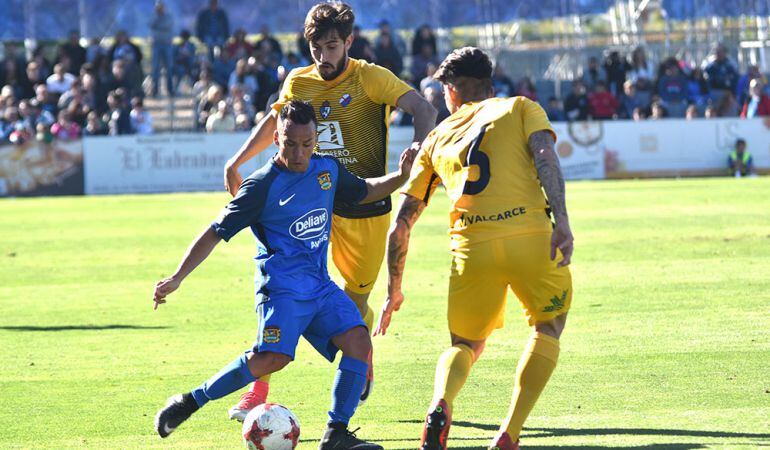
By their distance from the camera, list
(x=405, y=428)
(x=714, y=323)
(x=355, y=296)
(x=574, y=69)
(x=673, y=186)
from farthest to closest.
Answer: (x=574, y=69) < (x=673, y=186) < (x=714, y=323) < (x=355, y=296) < (x=405, y=428)

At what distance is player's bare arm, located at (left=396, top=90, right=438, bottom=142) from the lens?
7594mm

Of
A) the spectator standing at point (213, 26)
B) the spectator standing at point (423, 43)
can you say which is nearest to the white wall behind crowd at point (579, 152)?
the spectator standing at point (423, 43)

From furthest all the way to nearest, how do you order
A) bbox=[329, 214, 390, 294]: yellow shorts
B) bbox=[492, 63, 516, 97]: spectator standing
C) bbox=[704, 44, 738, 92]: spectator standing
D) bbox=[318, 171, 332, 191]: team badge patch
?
bbox=[704, 44, 738, 92]: spectator standing
bbox=[492, 63, 516, 97]: spectator standing
bbox=[329, 214, 390, 294]: yellow shorts
bbox=[318, 171, 332, 191]: team badge patch

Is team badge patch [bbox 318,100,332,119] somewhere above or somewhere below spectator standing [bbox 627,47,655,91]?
above

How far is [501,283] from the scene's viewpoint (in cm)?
609

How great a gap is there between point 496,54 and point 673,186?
1176cm

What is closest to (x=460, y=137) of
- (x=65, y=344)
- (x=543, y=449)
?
(x=543, y=449)

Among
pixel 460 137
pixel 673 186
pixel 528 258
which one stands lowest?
pixel 673 186

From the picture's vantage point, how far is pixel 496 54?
3466cm

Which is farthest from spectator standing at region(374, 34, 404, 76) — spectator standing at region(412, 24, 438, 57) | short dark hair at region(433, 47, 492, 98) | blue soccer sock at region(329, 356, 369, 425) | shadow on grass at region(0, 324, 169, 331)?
blue soccer sock at region(329, 356, 369, 425)

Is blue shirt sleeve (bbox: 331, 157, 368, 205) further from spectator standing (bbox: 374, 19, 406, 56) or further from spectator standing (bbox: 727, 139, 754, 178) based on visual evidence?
spectator standing (bbox: 374, 19, 406, 56)

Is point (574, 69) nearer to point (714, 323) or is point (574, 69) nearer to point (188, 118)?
point (188, 118)

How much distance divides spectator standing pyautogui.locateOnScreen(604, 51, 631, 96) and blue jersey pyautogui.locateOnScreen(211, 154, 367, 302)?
84.4 feet

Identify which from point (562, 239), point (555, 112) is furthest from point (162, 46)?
point (562, 239)
